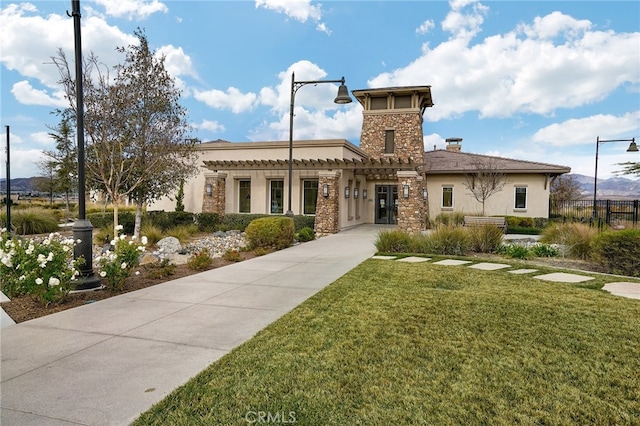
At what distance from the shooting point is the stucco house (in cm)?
1747

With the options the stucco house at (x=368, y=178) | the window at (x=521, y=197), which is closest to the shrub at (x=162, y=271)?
the stucco house at (x=368, y=178)

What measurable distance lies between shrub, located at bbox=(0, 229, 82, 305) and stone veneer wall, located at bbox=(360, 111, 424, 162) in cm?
2063

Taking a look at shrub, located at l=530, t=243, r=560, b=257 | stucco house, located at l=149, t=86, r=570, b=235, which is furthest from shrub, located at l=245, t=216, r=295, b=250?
shrub, located at l=530, t=243, r=560, b=257

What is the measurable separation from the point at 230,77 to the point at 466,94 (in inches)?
475

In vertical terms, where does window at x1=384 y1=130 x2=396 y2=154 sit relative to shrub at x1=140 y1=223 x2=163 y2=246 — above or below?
above

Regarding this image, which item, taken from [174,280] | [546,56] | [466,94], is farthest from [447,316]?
[466,94]

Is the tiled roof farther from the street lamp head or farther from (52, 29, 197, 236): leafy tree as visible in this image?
(52, 29, 197, 236): leafy tree

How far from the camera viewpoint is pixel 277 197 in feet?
63.7

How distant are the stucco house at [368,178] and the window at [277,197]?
0.05 meters

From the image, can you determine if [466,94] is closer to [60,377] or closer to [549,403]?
[549,403]

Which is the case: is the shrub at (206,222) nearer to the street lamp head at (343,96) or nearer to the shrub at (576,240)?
the street lamp head at (343,96)

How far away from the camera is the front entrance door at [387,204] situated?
23.1 meters

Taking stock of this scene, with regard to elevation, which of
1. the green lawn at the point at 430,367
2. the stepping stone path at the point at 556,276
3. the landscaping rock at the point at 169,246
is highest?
the landscaping rock at the point at 169,246

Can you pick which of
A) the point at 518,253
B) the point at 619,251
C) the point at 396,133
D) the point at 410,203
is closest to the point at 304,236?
the point at 410,203
